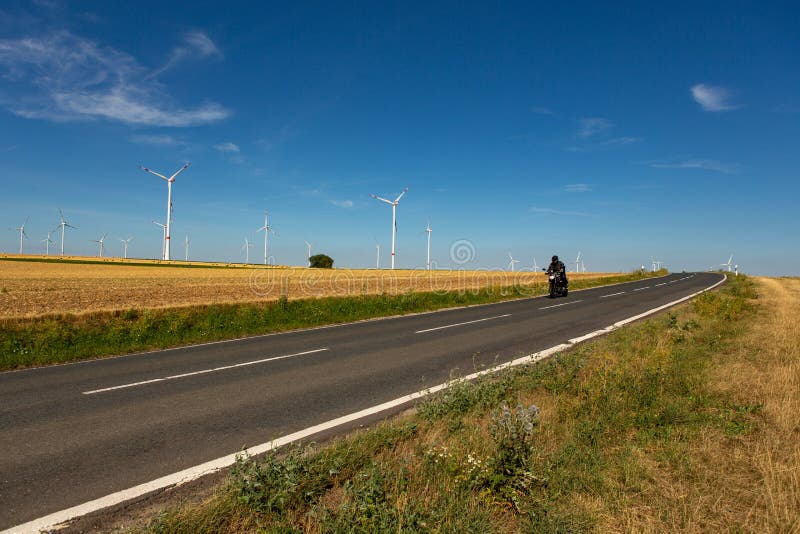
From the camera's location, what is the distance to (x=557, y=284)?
24.7m

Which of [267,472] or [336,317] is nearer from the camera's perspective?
[267,472]

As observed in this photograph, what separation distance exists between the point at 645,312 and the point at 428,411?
582 inches

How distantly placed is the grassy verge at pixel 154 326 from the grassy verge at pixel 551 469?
347 inches

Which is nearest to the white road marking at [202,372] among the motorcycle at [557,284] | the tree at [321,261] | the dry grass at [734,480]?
the dry grass at [734,480]

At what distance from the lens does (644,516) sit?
3.17 m

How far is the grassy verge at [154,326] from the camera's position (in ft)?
33.7

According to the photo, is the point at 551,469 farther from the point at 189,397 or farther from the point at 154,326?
the point at 154,326

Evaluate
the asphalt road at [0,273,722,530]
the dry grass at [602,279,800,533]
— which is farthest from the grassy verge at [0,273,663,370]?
the dry grass at [602,279,800,533]

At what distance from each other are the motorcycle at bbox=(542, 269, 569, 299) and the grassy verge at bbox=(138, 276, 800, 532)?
18.8 m

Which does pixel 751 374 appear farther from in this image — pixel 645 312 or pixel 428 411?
pixel 645 312

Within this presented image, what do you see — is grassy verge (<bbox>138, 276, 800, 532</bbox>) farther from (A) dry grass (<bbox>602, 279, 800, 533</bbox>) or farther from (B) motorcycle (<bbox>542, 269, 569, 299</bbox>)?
(B) motorcycle (<bbox>542, 269, 569, 299</bbox>)

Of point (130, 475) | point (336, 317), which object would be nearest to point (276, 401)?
point (130, 475)

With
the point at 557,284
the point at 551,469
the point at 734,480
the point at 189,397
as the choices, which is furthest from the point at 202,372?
the point at 557,284

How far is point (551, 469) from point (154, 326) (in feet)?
41.0
